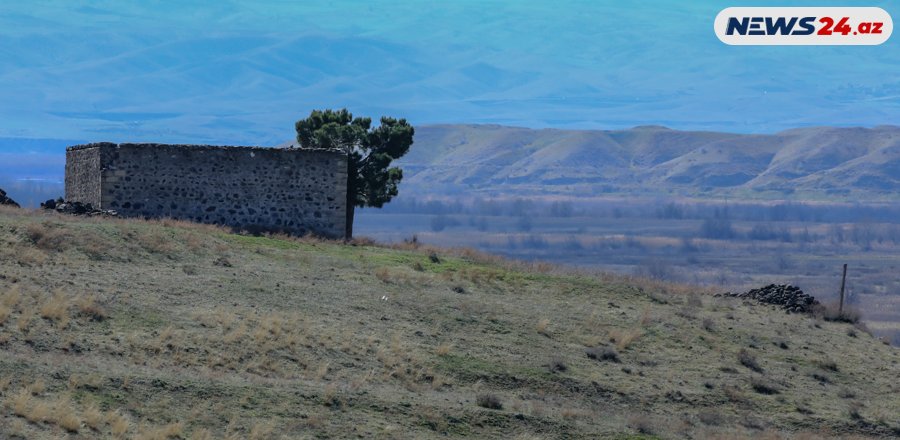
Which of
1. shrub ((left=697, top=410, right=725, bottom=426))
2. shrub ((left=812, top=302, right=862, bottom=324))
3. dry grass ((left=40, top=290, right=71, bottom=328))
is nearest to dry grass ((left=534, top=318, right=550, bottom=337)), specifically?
shrub ((left=697, top=410, right=725, bottom=426))

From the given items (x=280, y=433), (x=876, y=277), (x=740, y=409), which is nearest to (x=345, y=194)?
(x=740, y=409)

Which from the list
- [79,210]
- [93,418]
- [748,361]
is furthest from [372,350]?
[79,210]

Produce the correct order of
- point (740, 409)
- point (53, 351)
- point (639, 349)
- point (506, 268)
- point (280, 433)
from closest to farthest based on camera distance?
1. point (280, 433)
2. point (53, 351)
3. point (740, 409)
4. point (639, 349)
5. point (506, 268)

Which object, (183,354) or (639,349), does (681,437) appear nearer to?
(639,349)

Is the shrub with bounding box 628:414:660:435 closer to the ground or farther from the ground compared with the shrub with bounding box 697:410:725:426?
farther from the ground

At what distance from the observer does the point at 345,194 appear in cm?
4444

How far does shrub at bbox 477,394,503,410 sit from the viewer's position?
27356 millimetres

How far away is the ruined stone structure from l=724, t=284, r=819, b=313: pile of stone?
472 inches

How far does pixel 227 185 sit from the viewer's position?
44.4 m

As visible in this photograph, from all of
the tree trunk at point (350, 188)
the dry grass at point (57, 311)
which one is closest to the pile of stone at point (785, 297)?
the tree trunk at point (350, 188)

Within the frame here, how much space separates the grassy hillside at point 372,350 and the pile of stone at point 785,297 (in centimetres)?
95

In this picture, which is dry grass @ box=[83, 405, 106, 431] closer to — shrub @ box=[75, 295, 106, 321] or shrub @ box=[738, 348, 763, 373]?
shrub @ box=[75, 295, 106, 321]

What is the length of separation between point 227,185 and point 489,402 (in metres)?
18.9

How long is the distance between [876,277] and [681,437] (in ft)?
423
